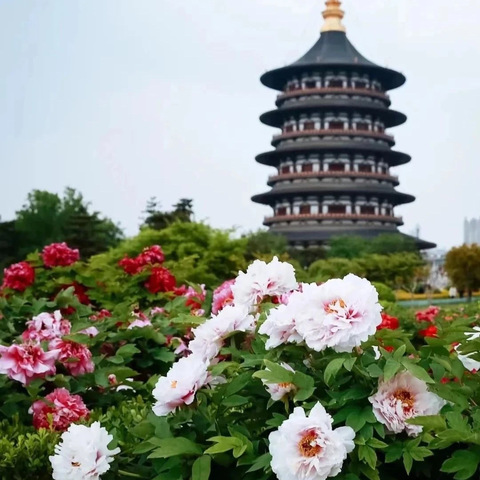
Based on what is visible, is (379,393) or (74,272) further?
(74,272)

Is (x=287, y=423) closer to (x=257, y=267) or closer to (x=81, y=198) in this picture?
(x=257, y=267)

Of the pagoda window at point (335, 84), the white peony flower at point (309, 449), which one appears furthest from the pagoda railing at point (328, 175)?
the white peony flower at point (309, 449)

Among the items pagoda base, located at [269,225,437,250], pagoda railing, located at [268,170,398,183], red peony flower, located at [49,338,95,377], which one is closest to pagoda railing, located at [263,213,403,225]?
pagoda base, located at [269,225,437,250]

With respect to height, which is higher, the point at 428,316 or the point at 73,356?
the point at 428,316

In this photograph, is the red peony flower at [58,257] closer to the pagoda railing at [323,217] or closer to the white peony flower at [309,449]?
the white peony flower at [309,449]

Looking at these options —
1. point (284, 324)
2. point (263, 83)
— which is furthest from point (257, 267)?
point (263, 83)

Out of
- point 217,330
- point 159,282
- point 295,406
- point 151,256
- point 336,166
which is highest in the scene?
point 336,166

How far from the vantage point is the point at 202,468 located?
2924 mm

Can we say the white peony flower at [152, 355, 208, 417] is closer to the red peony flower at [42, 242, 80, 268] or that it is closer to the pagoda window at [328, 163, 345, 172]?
the red peony flower at [42, 242, 80, 268]

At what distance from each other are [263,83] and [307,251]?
13988 millimetres

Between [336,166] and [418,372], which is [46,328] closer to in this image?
[418,372]

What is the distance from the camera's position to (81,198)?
A: 53344mm

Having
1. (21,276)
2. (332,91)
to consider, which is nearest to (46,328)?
(21,276)

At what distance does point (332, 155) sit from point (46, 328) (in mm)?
51863
